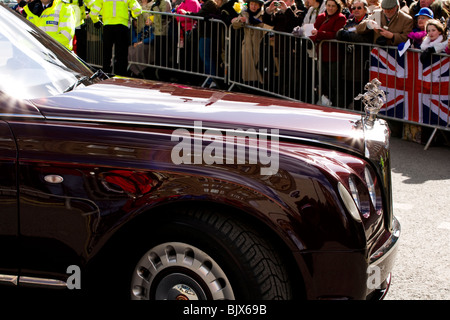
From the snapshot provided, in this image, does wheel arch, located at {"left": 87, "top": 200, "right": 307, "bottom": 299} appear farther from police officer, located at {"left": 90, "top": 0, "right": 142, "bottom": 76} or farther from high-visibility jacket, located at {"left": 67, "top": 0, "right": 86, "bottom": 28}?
high-visibility jacket, located at {"left": 67, "top": 0, "right": 86, "bottom": 28}

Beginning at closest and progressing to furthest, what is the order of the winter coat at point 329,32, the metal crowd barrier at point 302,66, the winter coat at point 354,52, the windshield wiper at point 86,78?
the windshield wiper at point 86,78 → the metal crowd barrier at point 302,66 → the winter coat at point 354,52 → the winter coat at point 329,32

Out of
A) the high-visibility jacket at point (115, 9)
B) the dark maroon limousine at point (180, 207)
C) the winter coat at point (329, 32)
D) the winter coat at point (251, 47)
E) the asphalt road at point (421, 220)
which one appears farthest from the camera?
the high-visibility jacket at point (115, 9)

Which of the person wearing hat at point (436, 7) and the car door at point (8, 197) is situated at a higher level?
the person wearing hat at point (436, 7)

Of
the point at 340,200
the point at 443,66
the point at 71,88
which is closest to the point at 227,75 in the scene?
the point at 443,66

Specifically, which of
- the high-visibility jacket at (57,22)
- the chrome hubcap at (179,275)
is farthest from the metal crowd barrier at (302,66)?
the chrome hubcap at (179,275)

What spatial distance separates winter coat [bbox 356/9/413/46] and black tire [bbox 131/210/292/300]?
6.96 meters

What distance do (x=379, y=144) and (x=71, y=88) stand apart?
1.66m

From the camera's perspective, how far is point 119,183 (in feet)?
11.3

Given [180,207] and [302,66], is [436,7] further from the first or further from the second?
[180,207]

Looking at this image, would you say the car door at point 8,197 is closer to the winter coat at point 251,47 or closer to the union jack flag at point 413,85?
the union jack flag at point 413,85

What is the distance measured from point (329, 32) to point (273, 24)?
1.45 metres

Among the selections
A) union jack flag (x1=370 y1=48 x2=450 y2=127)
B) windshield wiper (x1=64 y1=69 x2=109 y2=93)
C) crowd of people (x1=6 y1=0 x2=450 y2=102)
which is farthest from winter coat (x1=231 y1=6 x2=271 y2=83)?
windshield wiper (x1=64 y1=69 x2=109 y2=93)

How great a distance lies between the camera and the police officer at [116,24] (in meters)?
12.5
